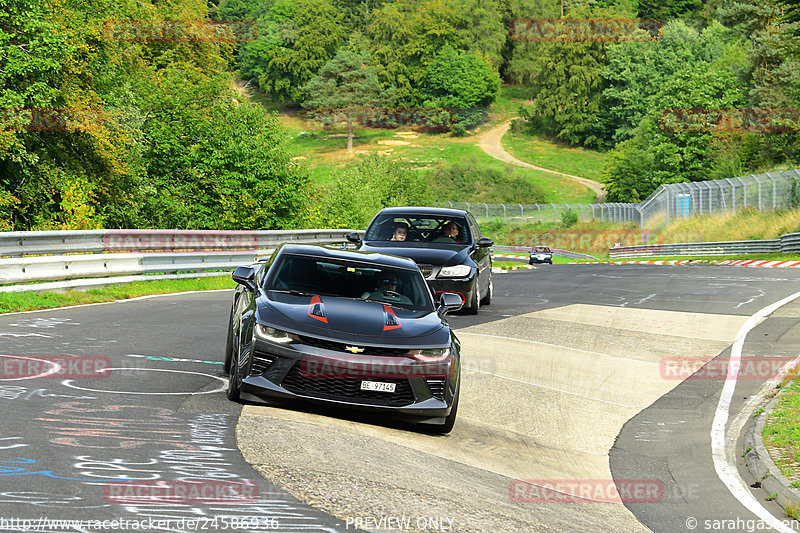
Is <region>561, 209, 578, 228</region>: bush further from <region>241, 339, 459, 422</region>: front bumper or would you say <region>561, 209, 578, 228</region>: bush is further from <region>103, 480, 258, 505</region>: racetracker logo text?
<region>103, 480, 258, 505</region>: racetracker logo text

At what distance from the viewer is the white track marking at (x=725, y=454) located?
7.39m

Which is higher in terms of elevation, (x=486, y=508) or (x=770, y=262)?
(x=486, y=508)

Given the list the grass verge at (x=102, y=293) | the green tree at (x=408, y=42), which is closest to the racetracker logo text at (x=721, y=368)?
the grass verge at (x=102, y=293)

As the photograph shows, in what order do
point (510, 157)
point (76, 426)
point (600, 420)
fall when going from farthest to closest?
point (510, 157)
point (600, 420)
point (76, 426)

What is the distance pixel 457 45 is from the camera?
172 m

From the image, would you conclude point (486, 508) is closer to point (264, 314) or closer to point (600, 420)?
point (264, 314)

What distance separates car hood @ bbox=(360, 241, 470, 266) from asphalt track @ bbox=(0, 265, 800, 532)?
1.24 meters

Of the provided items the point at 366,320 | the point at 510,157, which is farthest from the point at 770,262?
the point at 510,157

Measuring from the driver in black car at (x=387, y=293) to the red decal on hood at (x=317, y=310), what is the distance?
0.66 metres

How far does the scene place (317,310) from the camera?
8836 millimetres

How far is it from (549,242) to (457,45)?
93.9m

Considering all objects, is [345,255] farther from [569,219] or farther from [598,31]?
[598,31]

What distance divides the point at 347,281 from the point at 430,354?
1.48 m

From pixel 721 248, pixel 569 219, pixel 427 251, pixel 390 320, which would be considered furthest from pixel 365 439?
pixel 569 219
